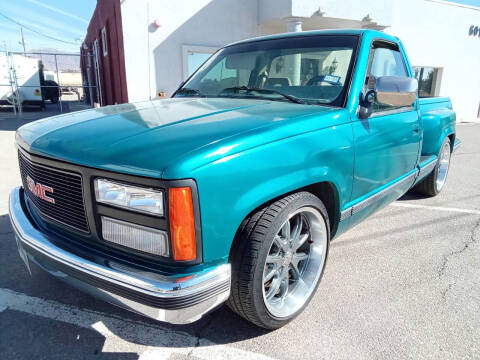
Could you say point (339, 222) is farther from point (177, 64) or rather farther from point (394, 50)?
point (177, 64)

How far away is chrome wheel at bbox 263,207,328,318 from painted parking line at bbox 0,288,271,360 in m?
0.38

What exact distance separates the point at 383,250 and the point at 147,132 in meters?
2.44

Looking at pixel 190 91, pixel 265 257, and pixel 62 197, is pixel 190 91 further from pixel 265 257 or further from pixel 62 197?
pixel 265 257

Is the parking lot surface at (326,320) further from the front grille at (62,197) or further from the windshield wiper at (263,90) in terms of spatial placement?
the windshield wiper at (263,90)

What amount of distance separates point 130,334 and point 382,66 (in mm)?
2890

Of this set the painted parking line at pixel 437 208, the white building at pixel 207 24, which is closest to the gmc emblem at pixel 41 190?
the painted parking line at pixel 437 208

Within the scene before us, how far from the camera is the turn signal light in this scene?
1.44 meters

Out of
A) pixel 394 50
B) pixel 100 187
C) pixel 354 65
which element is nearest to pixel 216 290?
pixel 100 187

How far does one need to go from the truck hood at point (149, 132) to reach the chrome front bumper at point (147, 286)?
0.47 meters

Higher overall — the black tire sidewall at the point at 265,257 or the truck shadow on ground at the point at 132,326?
the black tire sidewall at the point at 265,257

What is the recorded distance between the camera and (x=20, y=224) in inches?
80.9

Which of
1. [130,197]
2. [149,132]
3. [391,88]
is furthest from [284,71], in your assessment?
[130,197]

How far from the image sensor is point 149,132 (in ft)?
5.69

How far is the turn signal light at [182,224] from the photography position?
144 centimetres
